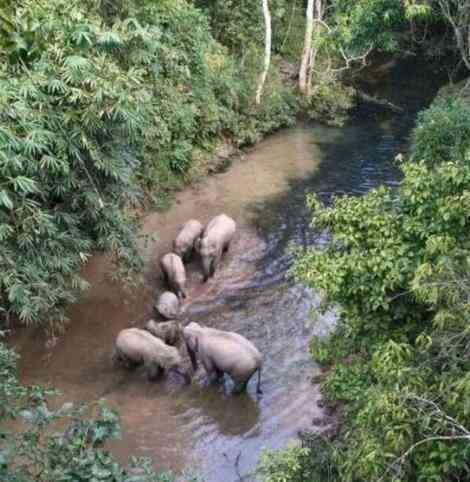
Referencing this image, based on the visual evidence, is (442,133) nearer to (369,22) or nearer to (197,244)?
(369,22)

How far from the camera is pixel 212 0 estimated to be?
17656mm

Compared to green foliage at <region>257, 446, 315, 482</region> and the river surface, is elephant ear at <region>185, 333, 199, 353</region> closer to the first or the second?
the river surface

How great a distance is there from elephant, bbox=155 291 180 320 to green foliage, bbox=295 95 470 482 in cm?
364

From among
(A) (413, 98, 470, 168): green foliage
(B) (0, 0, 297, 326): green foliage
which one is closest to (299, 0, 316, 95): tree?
(A) (413, 98, 470, 168): green foliage

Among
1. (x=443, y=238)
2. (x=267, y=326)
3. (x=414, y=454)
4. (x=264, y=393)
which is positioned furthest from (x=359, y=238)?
(x=267, y=326)

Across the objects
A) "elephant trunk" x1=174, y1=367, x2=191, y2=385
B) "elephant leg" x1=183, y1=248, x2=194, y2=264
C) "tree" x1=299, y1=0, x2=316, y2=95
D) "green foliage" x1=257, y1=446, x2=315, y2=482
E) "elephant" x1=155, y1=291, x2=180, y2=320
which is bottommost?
"elephant trunk" x1=174, y1=367, x2=191, y2=385

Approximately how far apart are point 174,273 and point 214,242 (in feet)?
3.29

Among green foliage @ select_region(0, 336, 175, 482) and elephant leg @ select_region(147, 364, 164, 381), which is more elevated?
green foliage @ select_region(0, 336, 175, 482)

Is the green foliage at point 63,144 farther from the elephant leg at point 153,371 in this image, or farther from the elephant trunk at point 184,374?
the elephant trunk at point 184,374

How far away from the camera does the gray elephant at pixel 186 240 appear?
11.5m

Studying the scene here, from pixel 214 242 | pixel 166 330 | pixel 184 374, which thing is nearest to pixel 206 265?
pixel 214 242

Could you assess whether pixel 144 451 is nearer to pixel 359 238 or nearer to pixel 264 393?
pixel 264 393

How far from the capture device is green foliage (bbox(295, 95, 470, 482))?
424 cm

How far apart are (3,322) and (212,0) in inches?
476
